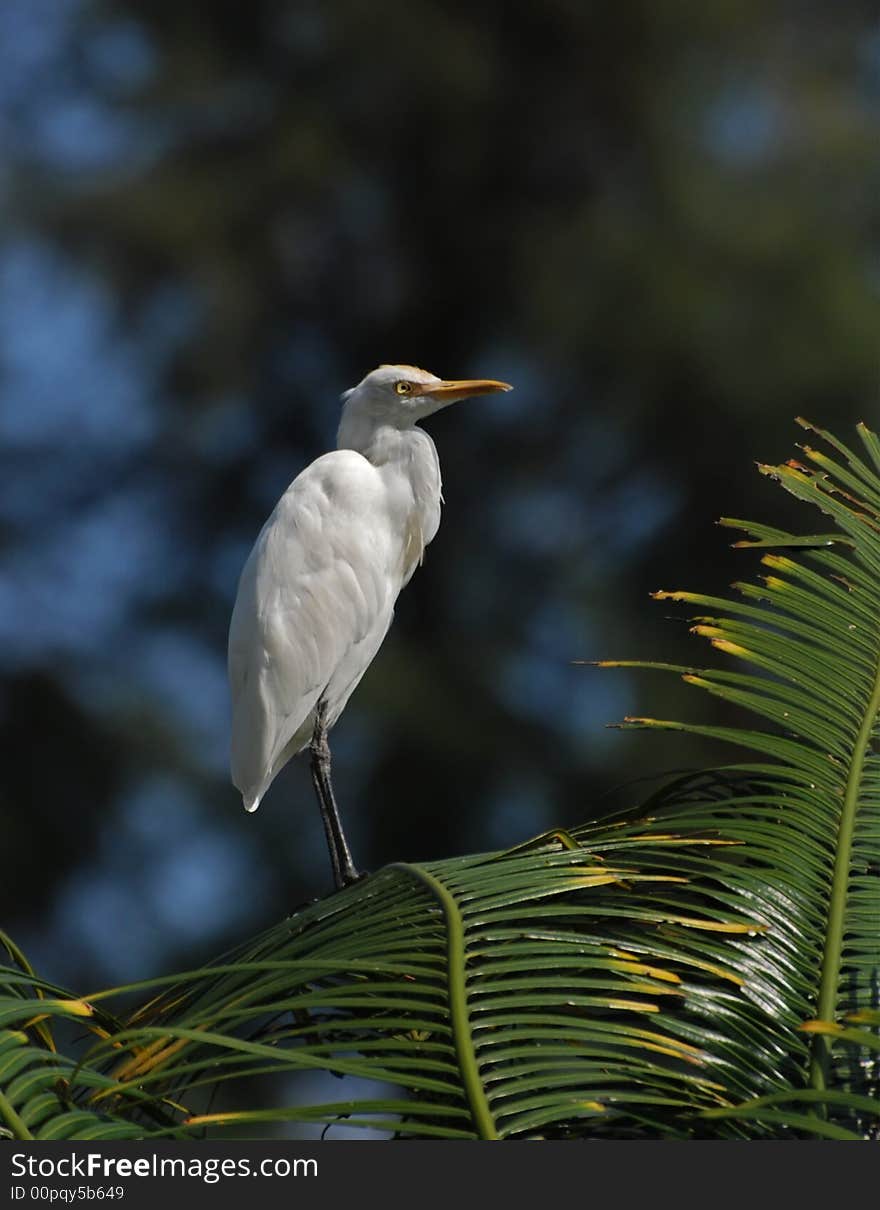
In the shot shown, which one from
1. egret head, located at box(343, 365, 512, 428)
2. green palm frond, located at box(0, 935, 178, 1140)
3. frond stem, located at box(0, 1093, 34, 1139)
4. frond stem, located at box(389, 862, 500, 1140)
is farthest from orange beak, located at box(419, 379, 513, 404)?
frond stem, located at box(0, 1093, 34, 1139)

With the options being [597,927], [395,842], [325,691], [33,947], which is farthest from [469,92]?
[597,927]

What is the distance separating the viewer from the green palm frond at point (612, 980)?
954 millimetres

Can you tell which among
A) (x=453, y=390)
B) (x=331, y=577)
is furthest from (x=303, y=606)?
(x=453, y=390)

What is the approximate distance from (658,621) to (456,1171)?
4474 millimetres

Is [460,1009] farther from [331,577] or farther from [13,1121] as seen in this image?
[331,577]

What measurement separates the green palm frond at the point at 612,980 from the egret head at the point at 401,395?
137cm

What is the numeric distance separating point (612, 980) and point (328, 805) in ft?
4.61

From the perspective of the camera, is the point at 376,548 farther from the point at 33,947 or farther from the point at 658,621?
the point at 33,947

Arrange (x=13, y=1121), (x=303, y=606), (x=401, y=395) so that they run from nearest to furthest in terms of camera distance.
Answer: (x=13, y=1121) → (x=303, y=606) → (x=401, y=395)

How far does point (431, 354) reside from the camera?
5863 mm

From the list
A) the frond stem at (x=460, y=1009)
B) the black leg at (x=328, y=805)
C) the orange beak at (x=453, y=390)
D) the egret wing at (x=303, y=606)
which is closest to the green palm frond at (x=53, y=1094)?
the frond stem at (x=460, y=1009)

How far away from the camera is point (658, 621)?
5.27 metres

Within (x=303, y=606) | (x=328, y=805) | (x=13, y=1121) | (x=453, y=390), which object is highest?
(x=453, y=390)

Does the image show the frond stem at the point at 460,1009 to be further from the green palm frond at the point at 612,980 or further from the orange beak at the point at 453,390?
the orange beak at the point at 453,390
